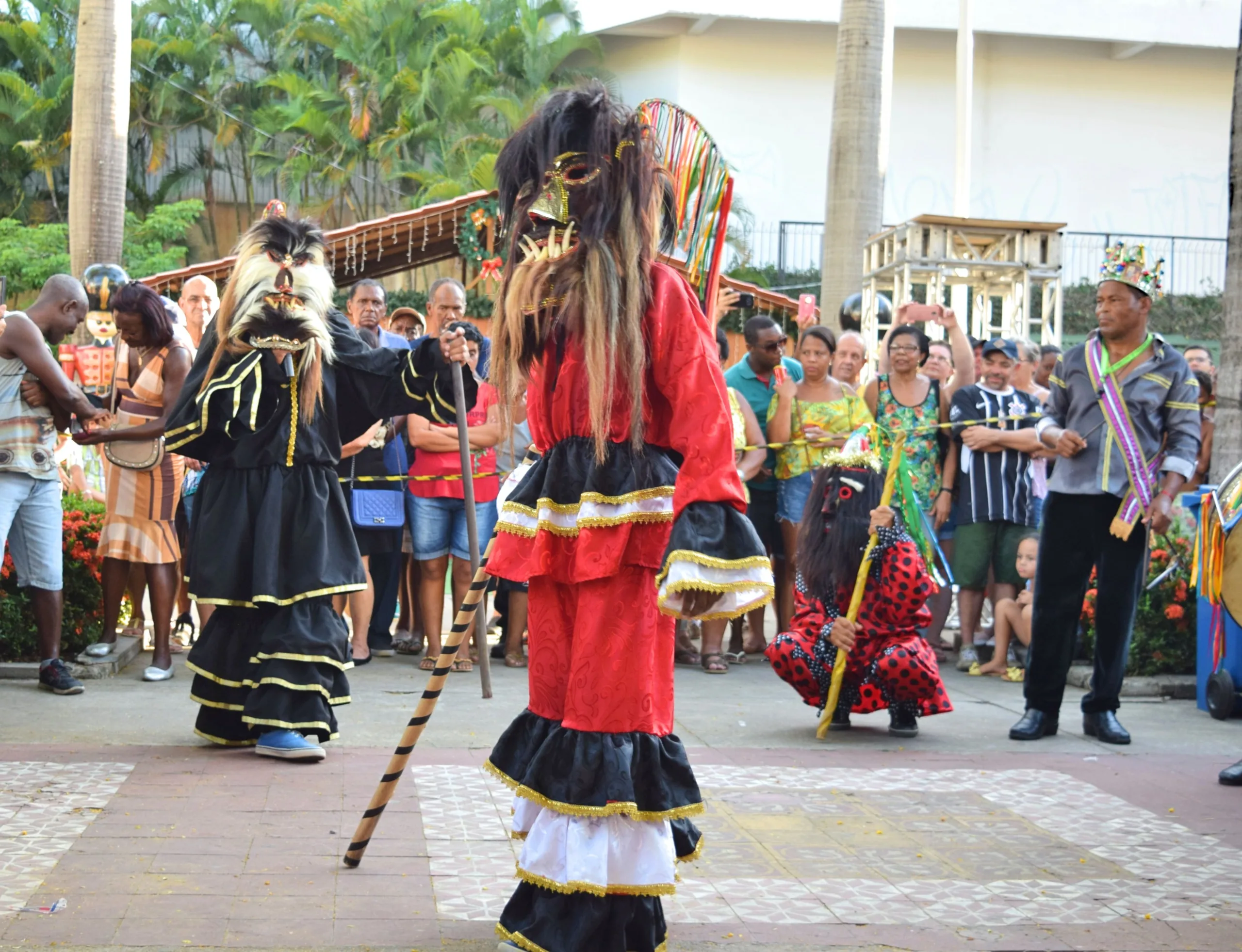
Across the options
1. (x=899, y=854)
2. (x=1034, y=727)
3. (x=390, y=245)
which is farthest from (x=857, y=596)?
(x=390, y=245)

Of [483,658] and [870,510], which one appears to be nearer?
[483,658]

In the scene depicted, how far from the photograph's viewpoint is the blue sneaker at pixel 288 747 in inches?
238

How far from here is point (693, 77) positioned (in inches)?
1319

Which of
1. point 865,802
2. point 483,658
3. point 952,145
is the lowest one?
point 865,802

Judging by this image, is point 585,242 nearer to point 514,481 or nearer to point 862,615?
point 514,481

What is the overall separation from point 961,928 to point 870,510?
3201 mm

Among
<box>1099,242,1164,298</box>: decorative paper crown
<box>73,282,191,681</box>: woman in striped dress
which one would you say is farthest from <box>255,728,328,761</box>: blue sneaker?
<box>1099,242,1164,298</box>: decorative paper crown

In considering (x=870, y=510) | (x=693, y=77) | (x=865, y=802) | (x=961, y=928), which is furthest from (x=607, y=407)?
(x=693, y=77)

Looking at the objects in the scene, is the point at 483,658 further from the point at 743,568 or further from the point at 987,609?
the point at 987,609

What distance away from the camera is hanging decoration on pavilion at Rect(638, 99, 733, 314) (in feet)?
14.7

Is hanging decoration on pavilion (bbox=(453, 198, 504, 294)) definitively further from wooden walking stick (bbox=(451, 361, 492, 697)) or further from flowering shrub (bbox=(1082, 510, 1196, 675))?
wooden walking stick (bbox=(451, 361, 492, 697))

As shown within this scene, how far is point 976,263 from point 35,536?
1258cm

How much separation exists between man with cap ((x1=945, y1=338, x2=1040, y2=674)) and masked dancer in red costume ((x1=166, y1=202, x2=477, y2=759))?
14.7ft

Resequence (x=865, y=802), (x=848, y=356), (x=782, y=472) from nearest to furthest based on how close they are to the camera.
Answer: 1. (x=865, y=802)
2. (x=782, y=472)
3. (x=848, y=356)
